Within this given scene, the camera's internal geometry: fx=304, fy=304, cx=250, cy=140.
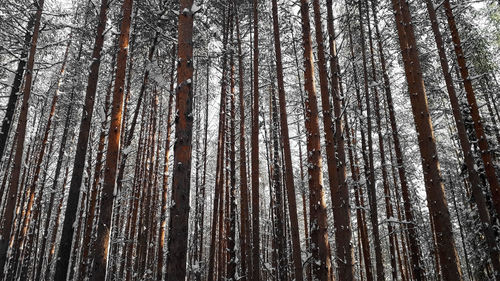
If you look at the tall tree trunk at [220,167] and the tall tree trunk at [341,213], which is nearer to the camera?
the tall tree trunk at [341,213]

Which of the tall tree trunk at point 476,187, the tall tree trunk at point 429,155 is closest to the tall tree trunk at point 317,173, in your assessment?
the tall tree trunk at point 429,155

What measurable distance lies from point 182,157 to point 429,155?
4518 mm

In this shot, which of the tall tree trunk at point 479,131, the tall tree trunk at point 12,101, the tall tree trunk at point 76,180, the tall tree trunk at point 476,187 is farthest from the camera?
the tall tree trunk at point 12,101

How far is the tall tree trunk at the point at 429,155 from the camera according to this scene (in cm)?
500

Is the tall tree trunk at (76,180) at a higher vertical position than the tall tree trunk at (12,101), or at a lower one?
lower

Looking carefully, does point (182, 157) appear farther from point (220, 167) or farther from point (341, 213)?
point (220, 167)

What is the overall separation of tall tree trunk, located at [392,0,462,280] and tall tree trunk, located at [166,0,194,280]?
4.33 m

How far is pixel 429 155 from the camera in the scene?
554cm

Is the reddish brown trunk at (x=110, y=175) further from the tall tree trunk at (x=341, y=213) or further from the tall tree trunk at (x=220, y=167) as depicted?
the tall tree trunk at (x=341, y=213)

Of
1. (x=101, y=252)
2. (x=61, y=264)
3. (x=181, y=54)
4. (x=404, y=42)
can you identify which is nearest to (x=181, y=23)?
(x=181, y=54)

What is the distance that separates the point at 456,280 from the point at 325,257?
222cm

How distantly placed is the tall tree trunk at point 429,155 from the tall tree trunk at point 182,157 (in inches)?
170

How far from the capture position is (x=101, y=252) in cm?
683

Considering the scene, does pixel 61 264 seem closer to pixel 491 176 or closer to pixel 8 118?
pixel 8 118
